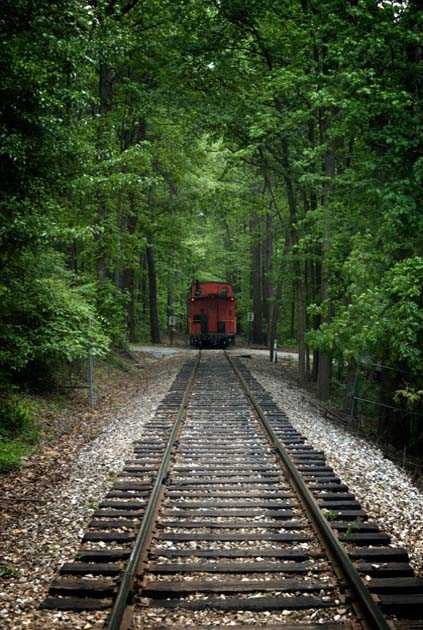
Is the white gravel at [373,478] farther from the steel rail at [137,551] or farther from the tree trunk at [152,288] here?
the tree trunk at [152,288]

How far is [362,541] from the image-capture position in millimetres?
5062

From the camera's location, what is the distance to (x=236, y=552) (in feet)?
15.7

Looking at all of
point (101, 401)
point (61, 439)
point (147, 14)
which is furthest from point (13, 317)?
point (147, 14)

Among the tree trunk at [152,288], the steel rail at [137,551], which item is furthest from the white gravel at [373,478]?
the tree trunk at [152,288]

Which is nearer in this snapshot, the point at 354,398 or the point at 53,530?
the point at 53,530

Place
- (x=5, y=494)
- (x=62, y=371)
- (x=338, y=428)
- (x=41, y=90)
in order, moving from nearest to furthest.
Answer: (x=5, y=494), (x=41, y=90), (x=338, y=428), (x=62, y=371)

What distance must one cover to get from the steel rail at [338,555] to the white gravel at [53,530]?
1924mm

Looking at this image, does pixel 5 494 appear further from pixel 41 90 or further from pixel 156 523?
pixel 41 90

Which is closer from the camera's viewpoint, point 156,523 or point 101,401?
point 156,523

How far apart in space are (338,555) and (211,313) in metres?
25.7

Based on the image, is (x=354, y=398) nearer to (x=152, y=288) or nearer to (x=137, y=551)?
(x=137, y=551)

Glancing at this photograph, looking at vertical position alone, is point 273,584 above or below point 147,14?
below

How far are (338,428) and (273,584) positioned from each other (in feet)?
23.8

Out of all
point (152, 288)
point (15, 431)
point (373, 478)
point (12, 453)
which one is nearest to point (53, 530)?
point (12, 453)
